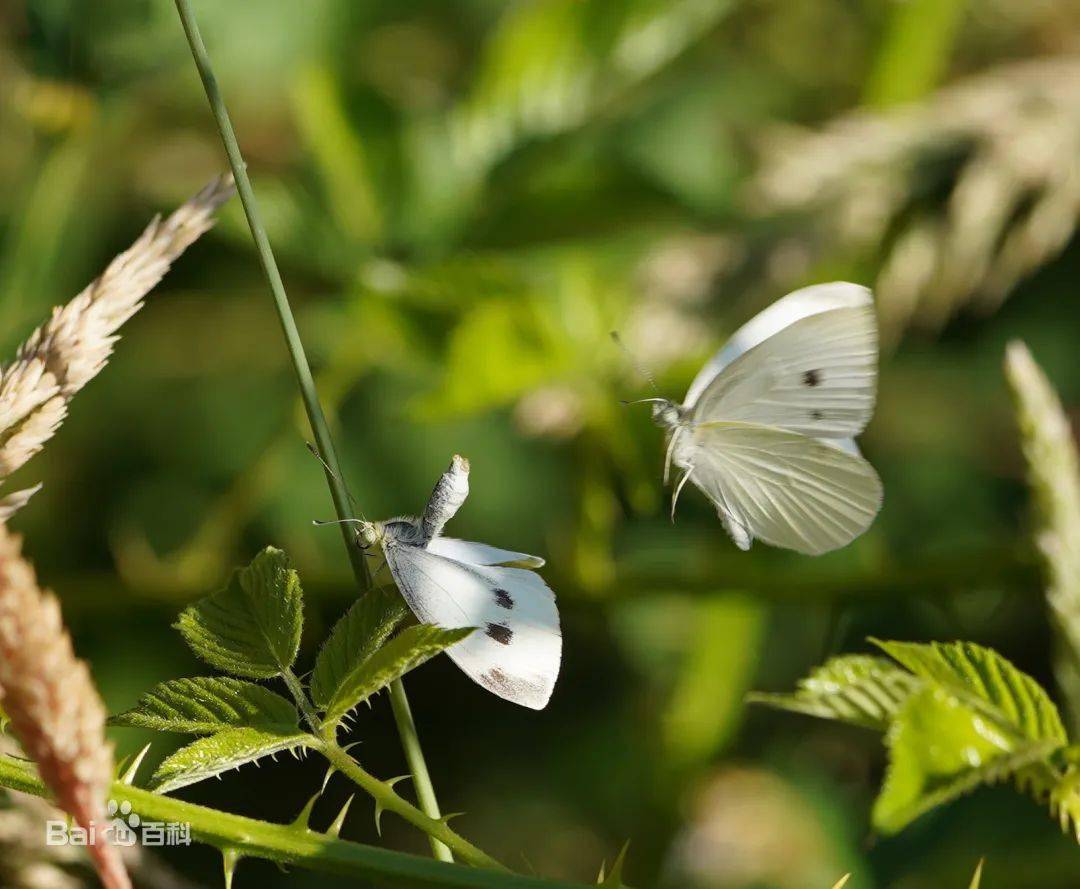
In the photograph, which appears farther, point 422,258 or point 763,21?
point 763,21

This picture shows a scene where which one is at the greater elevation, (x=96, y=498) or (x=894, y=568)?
(x=96, y=498)

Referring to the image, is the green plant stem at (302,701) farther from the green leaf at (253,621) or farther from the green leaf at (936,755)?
the green leaf at (936,755)

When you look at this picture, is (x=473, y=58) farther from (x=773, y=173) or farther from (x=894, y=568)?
(x=894, y=568)

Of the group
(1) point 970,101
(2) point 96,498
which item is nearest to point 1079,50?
(1) point 970,101

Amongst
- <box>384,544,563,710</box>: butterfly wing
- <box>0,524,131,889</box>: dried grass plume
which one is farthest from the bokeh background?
<box>0,524,131,889</box>: dried grass plume

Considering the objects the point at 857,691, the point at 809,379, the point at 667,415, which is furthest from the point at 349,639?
the point at 809,379
